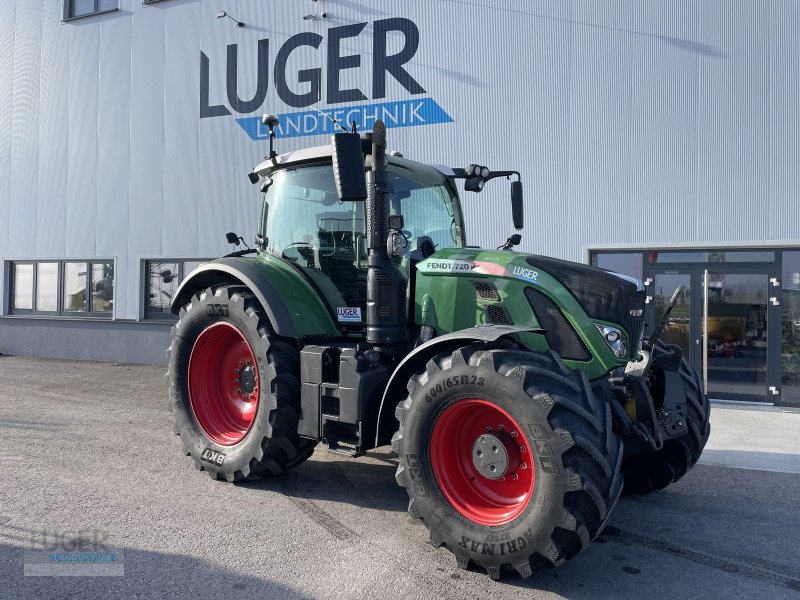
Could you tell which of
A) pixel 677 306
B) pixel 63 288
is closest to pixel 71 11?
pixel 63 288

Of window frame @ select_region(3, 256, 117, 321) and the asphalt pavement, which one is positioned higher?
window frame @ select_region(3, 256, 117, 321)

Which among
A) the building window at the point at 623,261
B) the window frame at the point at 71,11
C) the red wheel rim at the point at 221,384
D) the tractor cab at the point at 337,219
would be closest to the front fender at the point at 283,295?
the tractor cab at the point at 337,219

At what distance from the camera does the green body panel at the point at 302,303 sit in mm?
4801

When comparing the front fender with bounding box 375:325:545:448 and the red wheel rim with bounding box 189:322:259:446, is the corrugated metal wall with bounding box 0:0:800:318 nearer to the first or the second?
the red wheel rim with bounding box 189:322:259:446

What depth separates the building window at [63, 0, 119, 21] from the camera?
13.9 m

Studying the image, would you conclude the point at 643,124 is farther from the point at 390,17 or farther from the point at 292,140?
the point at 292,140

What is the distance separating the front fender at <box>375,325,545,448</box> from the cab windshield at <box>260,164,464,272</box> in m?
1.16

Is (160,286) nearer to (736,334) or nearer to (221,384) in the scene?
(221,384)

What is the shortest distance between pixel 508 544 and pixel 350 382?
4.92ft

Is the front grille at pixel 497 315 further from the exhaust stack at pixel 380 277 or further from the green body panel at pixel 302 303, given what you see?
the green body panel at pixel 302 303

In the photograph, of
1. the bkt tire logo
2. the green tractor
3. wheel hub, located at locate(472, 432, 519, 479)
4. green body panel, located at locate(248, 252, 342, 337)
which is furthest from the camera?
the bkt tire logo

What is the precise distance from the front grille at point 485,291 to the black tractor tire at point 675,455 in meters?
1.27

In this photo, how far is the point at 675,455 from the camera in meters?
4.60

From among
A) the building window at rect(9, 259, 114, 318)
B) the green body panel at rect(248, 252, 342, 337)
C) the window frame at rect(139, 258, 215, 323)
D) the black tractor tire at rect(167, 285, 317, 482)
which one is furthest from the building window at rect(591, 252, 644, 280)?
the building window at rect(9, 259, 114, 318)
